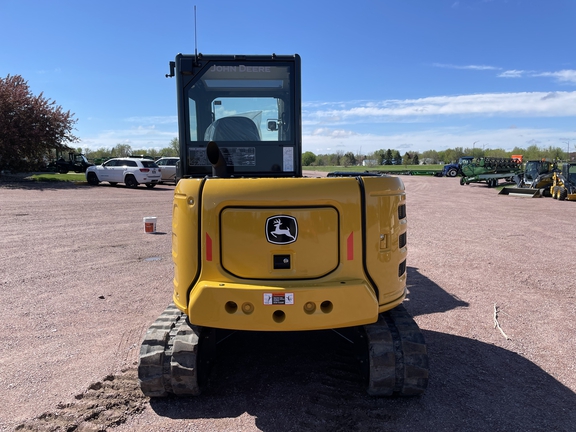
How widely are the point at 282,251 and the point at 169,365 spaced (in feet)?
4.05

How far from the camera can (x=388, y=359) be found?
3.17 m

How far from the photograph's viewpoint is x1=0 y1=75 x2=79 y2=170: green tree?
86.0 ft

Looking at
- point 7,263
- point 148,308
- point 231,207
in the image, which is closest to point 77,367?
point 148,308

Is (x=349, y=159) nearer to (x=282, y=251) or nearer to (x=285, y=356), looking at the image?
(x=285, y=356)

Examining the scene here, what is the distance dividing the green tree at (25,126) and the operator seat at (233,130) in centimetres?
2730

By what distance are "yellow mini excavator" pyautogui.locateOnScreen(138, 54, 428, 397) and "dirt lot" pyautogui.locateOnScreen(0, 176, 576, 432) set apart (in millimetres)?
296

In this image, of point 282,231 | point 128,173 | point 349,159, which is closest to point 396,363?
point 282,231

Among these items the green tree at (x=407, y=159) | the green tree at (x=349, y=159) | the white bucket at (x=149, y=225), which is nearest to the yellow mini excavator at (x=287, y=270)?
the white bucket at (x=149, y=225)

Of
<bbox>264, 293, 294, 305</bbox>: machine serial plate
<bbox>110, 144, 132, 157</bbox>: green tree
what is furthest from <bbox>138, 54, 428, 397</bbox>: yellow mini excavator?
<bbox>110, 144, 132, 157</bbox>: green tree

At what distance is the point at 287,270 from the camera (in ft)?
9.89

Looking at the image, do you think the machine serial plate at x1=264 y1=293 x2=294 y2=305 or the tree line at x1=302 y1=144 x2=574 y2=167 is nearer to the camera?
the machine serial plate at x1=264 y1=293 x2=294 y2=305

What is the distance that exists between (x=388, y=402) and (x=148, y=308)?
10.8 feet

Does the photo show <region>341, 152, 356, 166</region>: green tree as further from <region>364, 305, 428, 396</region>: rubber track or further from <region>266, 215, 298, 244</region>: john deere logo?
<region>266, 215, 298, 244</region>: john deere logo

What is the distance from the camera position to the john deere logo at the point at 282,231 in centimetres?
298
